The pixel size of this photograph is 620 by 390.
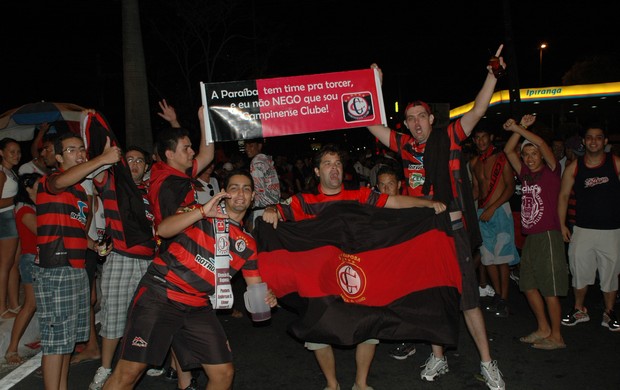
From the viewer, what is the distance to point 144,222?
4.36 meters

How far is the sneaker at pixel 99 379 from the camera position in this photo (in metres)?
4.54

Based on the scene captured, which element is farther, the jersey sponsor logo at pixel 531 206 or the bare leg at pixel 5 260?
the bare leg at pixel 5 260

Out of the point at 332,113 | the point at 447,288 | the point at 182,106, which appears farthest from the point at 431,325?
the point at 182,106

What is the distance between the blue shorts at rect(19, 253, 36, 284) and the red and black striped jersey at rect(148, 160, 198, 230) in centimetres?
215

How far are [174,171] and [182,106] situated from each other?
20492 mm

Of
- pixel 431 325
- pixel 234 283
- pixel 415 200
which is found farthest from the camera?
pixel 234 283

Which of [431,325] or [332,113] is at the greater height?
[332,113]

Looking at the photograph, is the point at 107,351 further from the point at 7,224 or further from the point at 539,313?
the point at 539,313

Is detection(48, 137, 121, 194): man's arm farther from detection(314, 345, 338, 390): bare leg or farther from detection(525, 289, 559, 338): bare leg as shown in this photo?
detection(525, 289, 559, 338): bare leg

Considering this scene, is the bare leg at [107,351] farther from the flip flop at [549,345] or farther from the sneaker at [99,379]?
the flip flop at [549,345]

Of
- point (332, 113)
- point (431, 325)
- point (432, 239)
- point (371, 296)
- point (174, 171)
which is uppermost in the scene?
point (332, 113)

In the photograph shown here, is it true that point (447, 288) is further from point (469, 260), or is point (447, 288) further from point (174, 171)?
point (174, 171)

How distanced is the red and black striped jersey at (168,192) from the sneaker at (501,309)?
415 centimetres

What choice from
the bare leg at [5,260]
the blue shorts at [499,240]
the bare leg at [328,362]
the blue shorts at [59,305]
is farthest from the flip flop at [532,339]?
the bare leg at [5,260]
